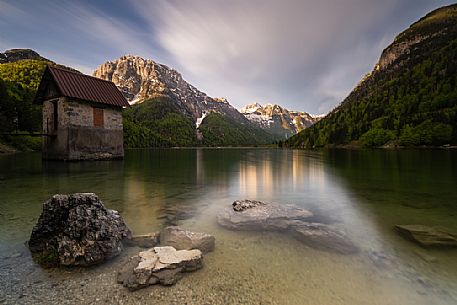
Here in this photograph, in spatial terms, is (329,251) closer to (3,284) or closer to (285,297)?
(285,297)

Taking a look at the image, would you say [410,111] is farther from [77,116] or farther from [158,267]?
[158,267]

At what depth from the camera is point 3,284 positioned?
4.38 metres

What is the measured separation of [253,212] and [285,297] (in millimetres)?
5029

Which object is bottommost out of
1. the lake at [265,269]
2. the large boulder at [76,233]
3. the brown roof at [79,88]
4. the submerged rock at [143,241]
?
the lake at [265,269]

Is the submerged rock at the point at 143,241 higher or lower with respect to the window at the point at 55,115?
lower

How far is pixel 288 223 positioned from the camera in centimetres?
823

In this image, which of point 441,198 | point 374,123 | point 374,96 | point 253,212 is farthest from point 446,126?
point 253,212

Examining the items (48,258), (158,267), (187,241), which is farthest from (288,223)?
(48,258)

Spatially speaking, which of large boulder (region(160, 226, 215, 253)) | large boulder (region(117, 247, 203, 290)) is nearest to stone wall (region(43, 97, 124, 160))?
large boulder (region(160, 226, 215, 253))

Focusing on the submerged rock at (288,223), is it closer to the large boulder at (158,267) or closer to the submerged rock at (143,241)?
the submerged rock at (143,241)

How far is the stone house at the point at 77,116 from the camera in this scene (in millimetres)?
29328

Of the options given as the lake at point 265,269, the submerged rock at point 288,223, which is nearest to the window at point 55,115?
the lake at point 265,269

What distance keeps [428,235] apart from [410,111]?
6425 inches

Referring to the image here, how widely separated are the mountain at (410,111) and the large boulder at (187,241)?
131445 mm
